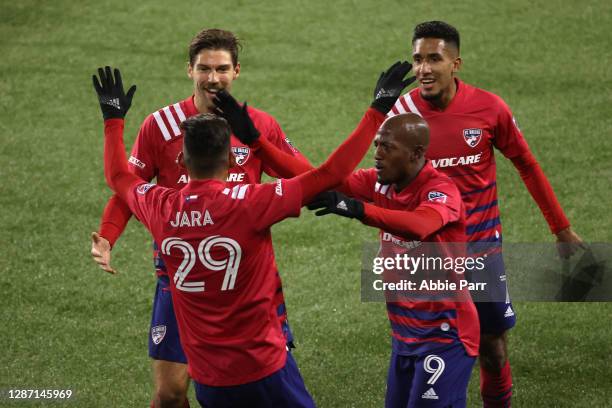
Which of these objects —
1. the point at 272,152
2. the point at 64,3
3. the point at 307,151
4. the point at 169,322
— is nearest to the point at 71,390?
the point at 169,322

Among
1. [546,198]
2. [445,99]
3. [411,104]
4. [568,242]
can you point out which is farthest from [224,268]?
[568,242]

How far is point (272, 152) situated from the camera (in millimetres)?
4969

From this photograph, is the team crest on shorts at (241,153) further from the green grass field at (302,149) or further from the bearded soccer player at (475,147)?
the green grass field at (302,149)

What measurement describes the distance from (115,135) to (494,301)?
8.06 feet

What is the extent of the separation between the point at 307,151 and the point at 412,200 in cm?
637

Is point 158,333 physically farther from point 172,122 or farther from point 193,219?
point 193,219

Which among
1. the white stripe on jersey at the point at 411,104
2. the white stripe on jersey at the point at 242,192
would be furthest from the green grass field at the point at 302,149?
the white stripe on jersey at the point at 242,192

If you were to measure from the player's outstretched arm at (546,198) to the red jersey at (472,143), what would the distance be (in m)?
0.08

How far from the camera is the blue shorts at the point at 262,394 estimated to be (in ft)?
14.4

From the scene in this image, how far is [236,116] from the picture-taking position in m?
4.73

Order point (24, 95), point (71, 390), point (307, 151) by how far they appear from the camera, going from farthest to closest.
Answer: point (24, 95), point (307, 151), point (71, 390)

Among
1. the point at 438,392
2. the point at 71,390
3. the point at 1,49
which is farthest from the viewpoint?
the point at 1,49

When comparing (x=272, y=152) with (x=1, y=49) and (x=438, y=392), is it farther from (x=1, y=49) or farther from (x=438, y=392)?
(x=1, y=49)

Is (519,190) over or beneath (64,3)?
beneath
